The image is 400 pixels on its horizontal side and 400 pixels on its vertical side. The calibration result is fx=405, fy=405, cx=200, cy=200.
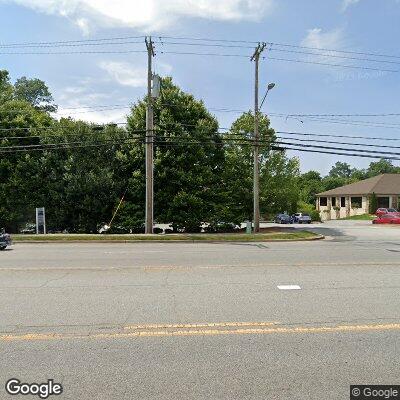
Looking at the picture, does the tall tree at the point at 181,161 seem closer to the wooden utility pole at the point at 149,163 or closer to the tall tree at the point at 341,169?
the wooden utility pole at the point at 149,163

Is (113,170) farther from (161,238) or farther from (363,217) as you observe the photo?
(363,217)

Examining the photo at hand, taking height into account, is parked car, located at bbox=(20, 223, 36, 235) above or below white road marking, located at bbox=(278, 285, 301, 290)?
below

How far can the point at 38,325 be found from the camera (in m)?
5.46

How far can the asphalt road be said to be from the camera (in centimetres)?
379

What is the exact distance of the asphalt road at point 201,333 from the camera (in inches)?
149

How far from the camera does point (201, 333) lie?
5.11m

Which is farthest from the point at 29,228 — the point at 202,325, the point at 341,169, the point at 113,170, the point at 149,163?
the point at 341,169

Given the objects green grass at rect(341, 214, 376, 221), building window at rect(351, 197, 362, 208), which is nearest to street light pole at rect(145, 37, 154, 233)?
green grass at rect(341, 214, 376, 221)

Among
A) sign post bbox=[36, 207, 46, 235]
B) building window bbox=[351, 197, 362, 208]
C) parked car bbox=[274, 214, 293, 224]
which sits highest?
building window bbox=[351, 197, 362, 208]

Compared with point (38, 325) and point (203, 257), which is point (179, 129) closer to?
point (203, 257)

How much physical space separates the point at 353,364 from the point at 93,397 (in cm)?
259

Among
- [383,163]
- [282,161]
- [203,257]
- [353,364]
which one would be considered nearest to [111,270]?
[203,257]

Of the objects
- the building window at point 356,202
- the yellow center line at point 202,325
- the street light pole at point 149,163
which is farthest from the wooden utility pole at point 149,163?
the building window at point 356,202

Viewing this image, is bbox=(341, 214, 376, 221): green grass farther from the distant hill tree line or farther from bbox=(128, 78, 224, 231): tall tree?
bbox=(128, 78, 224, 231): tall tree
